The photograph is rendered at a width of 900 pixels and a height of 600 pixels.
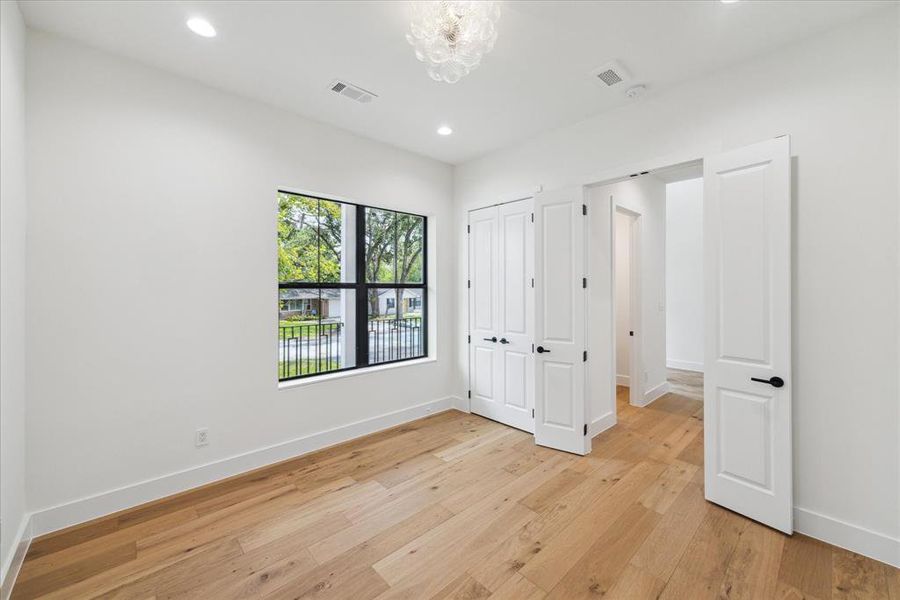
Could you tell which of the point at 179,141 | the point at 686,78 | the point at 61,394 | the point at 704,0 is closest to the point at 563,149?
the point at 686,78

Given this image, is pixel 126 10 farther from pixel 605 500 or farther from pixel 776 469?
pixel 776 469

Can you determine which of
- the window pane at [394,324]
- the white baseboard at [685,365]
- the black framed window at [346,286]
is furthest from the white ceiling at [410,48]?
the white baseboard at [685,365]

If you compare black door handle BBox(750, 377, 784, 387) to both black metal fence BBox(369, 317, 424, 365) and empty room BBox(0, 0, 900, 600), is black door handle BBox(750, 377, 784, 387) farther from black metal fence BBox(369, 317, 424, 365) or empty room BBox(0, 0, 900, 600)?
black metal fence BBox(369, 317, 424, 365)

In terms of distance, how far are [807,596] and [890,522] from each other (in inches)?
28.7

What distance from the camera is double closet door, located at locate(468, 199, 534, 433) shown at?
12.4 feet

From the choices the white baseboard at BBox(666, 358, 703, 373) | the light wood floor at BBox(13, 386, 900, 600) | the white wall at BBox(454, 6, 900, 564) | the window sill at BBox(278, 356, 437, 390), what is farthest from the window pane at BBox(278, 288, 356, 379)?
the white baseboard at BBox(666, 358, 703, 373)

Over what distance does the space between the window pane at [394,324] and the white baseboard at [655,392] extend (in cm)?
285

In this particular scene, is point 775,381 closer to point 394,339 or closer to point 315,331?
point 394,339

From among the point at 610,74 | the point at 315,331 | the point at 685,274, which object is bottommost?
the point at 315,331

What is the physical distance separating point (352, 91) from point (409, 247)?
179cm

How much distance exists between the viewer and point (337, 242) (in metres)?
3.75

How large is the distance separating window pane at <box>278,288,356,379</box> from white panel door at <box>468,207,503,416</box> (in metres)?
1.37

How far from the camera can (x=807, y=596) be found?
68.5 inches

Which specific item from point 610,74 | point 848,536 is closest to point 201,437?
point 610,74
